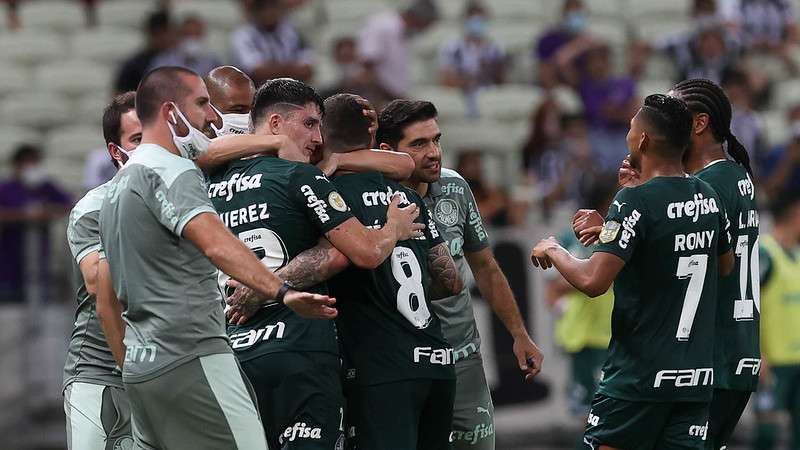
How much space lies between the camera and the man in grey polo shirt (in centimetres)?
633

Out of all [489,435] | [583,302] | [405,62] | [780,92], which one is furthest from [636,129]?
[780,92]

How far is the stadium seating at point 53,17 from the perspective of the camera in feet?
62.5

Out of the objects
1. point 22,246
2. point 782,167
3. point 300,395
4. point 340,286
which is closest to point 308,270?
point 340,286

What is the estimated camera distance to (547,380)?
14.5 metres

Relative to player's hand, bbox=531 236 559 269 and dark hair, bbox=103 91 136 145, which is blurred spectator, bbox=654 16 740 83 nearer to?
player's hand, bbox=531 236 559 269

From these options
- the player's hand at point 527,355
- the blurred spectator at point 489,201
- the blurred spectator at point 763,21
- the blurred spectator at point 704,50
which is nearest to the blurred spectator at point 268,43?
the blurred spectator at point 489,201

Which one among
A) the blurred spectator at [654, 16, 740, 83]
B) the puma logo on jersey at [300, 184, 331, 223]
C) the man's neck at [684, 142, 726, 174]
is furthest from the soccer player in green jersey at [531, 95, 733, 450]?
the blurred spectator at [654, 16, 740, 83]

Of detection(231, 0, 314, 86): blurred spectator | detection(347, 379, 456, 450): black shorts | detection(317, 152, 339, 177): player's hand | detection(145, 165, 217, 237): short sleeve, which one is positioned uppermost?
detection(231, 0, 314, 86): blurred spectator

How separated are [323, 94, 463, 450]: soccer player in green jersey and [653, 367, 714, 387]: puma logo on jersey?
1040 mm

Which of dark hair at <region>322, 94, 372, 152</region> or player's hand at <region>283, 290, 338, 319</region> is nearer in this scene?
player's hand at <region>283, 290, 338, 319</region>

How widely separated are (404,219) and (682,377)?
1.59 meters

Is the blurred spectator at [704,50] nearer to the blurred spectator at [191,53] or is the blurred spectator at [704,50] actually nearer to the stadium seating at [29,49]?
the blurred spectator at [191,53]

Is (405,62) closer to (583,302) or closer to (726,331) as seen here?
(583,302)

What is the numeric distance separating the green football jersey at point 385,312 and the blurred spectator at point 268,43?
9.05 meters
